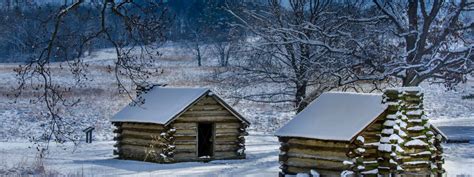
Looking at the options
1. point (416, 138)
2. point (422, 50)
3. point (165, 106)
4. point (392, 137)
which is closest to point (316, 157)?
point (392, 137)

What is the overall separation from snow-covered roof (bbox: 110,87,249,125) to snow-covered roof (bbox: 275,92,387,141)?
19.8ft

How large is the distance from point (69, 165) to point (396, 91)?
1066 cm

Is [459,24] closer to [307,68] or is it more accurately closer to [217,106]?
[307,68]

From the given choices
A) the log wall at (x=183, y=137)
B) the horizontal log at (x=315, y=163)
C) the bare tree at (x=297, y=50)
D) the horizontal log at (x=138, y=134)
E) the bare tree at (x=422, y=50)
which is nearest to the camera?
the horizontal log at (x=315, y=163)

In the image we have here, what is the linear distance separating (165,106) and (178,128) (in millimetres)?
1098

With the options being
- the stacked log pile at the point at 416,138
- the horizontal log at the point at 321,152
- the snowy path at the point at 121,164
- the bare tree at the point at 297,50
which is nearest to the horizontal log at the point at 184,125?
the snowy path at the point at 121,164

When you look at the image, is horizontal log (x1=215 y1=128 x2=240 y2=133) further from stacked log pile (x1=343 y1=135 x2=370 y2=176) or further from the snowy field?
stacked log pile (x1=343 y1=135 x2=370 y2=176)

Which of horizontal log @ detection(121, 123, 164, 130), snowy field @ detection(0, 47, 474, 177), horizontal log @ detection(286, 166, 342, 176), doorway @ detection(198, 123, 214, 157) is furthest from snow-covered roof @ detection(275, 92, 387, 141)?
doorway @ detection(198, 123, 214, 157)

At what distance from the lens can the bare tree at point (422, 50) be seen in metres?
22.5

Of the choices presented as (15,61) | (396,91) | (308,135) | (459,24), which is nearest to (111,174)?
(308,135)

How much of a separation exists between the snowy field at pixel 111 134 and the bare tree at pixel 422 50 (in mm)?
1308

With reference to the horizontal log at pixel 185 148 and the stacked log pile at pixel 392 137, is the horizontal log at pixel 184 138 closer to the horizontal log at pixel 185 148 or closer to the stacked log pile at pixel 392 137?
the horizontal log at pixel 185 148

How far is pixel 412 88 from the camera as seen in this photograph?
17609mm

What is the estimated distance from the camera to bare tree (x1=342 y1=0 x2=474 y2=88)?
22.5 m
